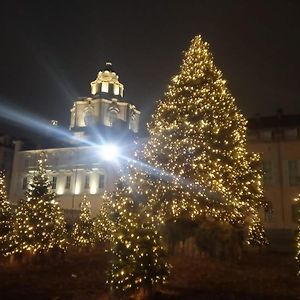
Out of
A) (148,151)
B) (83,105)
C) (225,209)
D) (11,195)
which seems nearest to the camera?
(225,209)

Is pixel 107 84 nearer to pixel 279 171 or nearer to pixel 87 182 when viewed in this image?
pixel 87 182

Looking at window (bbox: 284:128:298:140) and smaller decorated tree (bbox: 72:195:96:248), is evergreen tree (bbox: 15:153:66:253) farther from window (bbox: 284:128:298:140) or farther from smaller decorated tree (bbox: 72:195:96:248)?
window (bbox: 284:128:298:140)

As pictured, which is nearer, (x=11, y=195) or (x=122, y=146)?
(x=122, y=146)

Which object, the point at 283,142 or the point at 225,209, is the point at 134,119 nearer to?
the point at 283,142

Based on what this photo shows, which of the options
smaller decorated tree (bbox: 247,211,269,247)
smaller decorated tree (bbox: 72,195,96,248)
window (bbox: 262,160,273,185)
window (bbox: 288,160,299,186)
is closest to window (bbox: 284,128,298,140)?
window (bbox: 288,160,299,186)

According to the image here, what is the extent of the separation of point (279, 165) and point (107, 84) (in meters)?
41.5

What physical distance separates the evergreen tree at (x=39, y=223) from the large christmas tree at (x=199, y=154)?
4.62 metres

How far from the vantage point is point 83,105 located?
75.6 meters

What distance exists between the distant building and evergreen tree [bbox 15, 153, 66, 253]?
26464 mm

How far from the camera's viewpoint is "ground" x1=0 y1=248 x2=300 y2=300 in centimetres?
1314

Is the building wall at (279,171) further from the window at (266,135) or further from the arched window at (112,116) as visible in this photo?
the arched window at (112,116)

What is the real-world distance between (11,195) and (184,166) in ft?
169

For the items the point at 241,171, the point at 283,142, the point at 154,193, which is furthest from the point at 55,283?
the point at 283,142

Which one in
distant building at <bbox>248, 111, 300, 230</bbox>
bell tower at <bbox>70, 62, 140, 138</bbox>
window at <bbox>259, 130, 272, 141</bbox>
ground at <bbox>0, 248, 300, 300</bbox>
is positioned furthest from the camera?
bell tower at <bbox>70, 62, 140, 138</bbox>
